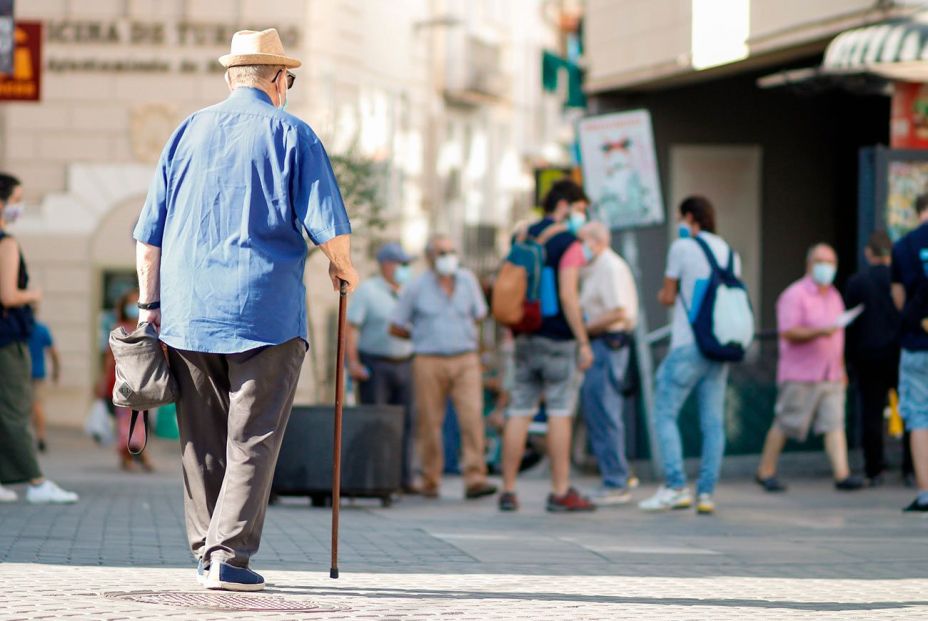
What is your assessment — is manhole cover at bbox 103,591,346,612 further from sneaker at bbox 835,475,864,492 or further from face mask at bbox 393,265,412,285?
sneaker at bbox 835,475,864,492

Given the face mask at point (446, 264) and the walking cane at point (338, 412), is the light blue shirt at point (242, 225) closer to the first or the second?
the walking cane at point (338, 412)

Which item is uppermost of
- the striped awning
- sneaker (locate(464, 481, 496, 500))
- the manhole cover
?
the striped awning

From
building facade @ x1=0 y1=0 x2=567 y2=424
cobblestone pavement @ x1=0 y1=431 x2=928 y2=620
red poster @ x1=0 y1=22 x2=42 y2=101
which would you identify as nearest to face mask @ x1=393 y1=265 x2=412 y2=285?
cobblestone pavement @ x1=0 y1=431 x2=928 y2=620

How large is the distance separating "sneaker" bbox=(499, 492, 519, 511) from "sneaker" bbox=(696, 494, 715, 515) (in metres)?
1.13

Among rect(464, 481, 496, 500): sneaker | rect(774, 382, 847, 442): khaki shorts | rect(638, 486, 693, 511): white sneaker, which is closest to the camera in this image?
rect(638, 486, 693, 511): white sneaker

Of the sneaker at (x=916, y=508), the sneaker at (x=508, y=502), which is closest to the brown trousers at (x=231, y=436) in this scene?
the sneaker at (x=508, y=502)

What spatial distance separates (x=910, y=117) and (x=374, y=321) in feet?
14.3

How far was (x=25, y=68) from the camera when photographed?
19203 mm

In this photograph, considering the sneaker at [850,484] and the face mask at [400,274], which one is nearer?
the sneaker at [850,484]

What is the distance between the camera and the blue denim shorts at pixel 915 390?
11727 millimetres

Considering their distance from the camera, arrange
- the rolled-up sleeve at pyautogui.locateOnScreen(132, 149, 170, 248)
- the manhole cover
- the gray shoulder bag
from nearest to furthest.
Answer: the manhole cover
the gray shoulder bag
the rolled-up sleeve at pyautogui.locateOnScreen(132, 149, 170, 248)

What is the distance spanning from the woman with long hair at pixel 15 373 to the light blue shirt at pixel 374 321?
332 centimetres

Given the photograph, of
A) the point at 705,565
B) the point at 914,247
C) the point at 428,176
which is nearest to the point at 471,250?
the point at 428,176

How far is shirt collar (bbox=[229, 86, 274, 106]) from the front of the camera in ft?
23.4
